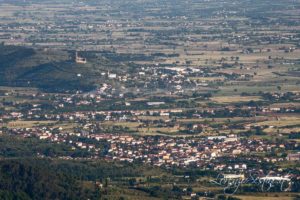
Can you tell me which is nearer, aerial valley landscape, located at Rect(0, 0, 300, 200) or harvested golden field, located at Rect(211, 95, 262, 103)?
aerial valley landscape, located at Rect(0, 0, 300, 200)

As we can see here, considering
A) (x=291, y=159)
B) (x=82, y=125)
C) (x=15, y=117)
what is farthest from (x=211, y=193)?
(x=15, y=117)

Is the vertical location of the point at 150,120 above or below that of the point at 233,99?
above

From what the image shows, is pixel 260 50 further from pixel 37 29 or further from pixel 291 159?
pixel 291 159

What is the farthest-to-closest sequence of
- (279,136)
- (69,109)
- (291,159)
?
(69,109)
(279,136)
(291,159)

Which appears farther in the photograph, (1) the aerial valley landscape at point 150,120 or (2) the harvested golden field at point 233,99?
(2) the harvested golden field at point 233,99

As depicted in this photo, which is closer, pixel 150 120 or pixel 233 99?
pixel 150 120

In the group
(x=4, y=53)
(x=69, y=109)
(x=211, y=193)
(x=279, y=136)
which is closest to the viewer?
(x=211, y=193)

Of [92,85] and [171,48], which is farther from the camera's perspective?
[171,48]
